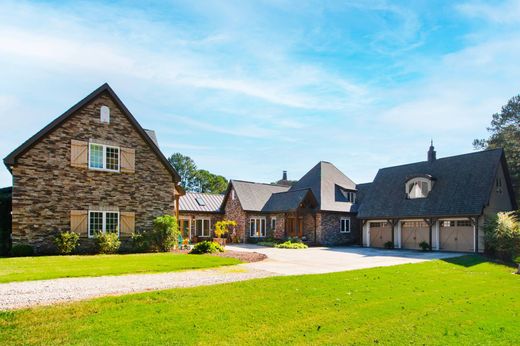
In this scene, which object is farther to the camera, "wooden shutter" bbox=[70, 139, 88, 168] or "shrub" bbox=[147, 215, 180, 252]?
"shrub" bbox=[147, 215, 180, 252]

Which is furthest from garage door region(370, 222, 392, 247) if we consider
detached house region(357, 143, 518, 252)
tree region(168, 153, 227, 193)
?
tree region(168, 153, 227, 193)

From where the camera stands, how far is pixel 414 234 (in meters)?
24.7

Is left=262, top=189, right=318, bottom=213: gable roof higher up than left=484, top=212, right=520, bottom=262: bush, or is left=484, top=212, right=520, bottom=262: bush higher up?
left=262, top=189, right=318, bottom=213: gable roof

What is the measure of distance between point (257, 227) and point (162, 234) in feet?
40.6

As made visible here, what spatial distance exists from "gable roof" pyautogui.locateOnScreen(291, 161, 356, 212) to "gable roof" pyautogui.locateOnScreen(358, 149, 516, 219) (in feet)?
6.84

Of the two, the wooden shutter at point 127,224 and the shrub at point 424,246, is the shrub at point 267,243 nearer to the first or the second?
the shrub at point 424,246

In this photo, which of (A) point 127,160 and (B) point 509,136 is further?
(B) point 509,136

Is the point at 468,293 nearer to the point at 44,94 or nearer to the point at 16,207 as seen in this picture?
the point at 44,94

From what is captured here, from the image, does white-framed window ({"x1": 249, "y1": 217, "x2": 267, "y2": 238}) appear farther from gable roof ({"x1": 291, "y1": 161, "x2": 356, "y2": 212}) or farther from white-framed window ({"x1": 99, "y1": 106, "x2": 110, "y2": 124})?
white-framed window ({"x1": 99, "y1": 106, "x2": 110, "y2": 124})

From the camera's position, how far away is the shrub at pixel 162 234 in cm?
1988

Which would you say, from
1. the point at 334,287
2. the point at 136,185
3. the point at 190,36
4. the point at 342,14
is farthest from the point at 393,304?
the point at 136,185

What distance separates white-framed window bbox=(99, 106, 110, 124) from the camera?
760 inches

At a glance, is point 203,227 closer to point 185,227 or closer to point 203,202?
point 185,227

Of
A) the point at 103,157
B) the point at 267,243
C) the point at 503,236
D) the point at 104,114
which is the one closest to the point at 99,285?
the point at 103,157
